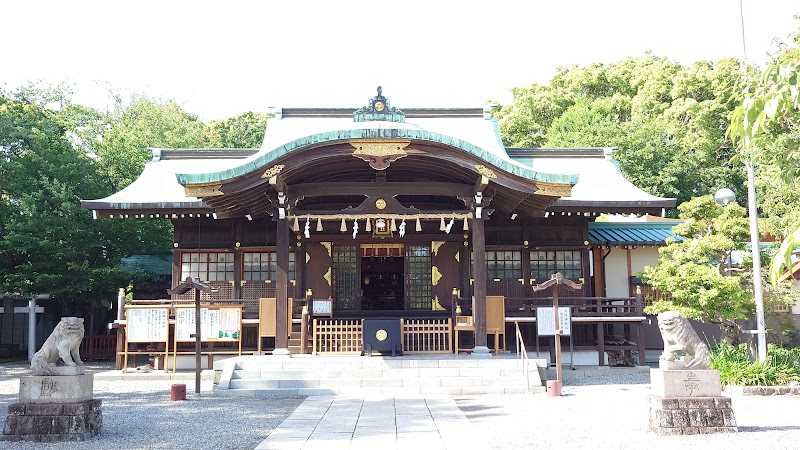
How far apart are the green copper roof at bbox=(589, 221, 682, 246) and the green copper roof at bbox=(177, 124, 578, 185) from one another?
5.41m

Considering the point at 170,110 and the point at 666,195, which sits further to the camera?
the point at 170,110

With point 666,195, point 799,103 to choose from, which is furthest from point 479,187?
point 666,195

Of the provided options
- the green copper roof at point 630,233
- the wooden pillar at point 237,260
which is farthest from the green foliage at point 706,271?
the wooden pillar at point 237,260

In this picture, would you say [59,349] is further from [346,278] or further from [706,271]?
[706,271]

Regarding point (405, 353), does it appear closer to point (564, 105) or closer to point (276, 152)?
point (276, 152)

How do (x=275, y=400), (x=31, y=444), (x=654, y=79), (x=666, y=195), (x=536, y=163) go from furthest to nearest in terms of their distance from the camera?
(x=654, y=79) < (x=666, y=195) < (x=536, y=163) < (x=275, y=400) < (x=31, y=444)

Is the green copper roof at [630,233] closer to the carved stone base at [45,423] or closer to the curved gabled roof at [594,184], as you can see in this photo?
the curved gabled roof at [594,184]

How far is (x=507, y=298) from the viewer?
54.5 feet

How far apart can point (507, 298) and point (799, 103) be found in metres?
13.7

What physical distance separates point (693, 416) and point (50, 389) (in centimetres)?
810

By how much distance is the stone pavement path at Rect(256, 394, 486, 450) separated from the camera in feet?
26.2

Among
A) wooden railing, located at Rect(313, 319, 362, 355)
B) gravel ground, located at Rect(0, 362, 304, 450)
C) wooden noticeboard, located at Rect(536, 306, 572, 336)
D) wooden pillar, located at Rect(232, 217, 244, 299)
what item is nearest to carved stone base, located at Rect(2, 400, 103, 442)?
gravel ground, located at Rect(0, 362, 304, 450)

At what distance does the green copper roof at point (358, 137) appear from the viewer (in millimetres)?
13281

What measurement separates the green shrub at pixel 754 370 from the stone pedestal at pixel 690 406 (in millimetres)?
4409
